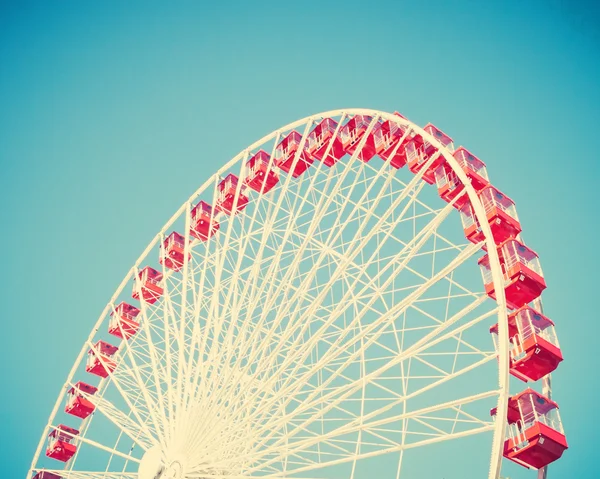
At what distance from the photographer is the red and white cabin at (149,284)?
21.7m

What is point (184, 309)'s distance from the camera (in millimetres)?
17188

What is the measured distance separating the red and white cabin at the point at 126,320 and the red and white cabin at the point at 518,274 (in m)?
12.3

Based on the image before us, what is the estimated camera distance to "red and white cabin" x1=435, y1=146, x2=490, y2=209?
1545cm

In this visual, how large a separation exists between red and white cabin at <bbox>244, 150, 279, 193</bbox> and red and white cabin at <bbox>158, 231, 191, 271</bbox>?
2909 mm

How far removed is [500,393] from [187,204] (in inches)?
495

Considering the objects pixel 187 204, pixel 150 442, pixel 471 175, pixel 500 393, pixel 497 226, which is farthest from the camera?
pixel 187 204

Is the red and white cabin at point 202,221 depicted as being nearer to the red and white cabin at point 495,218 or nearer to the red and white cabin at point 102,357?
the red and white cabin at point 102,357

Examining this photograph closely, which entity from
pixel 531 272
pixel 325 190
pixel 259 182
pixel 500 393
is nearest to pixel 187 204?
pixel 259 182

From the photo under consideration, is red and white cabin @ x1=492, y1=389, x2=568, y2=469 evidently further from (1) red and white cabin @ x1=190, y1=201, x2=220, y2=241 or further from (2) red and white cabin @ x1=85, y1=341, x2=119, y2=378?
(2) red and white cabin @ x1=85, y1=341, x2=119, y2=378

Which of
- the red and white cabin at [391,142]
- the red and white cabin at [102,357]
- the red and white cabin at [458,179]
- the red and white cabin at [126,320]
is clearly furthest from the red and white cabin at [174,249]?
the red and white cabin at [458,179]

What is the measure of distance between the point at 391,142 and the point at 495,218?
13.3ft

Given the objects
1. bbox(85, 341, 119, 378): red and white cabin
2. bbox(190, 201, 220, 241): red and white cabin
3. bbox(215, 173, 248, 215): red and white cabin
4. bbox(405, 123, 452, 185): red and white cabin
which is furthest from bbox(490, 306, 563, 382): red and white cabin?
bbox(85, 341, 119, 378): red and white cabin

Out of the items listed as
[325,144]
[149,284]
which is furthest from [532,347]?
[149,284]

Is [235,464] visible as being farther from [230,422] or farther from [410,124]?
[410,124]
